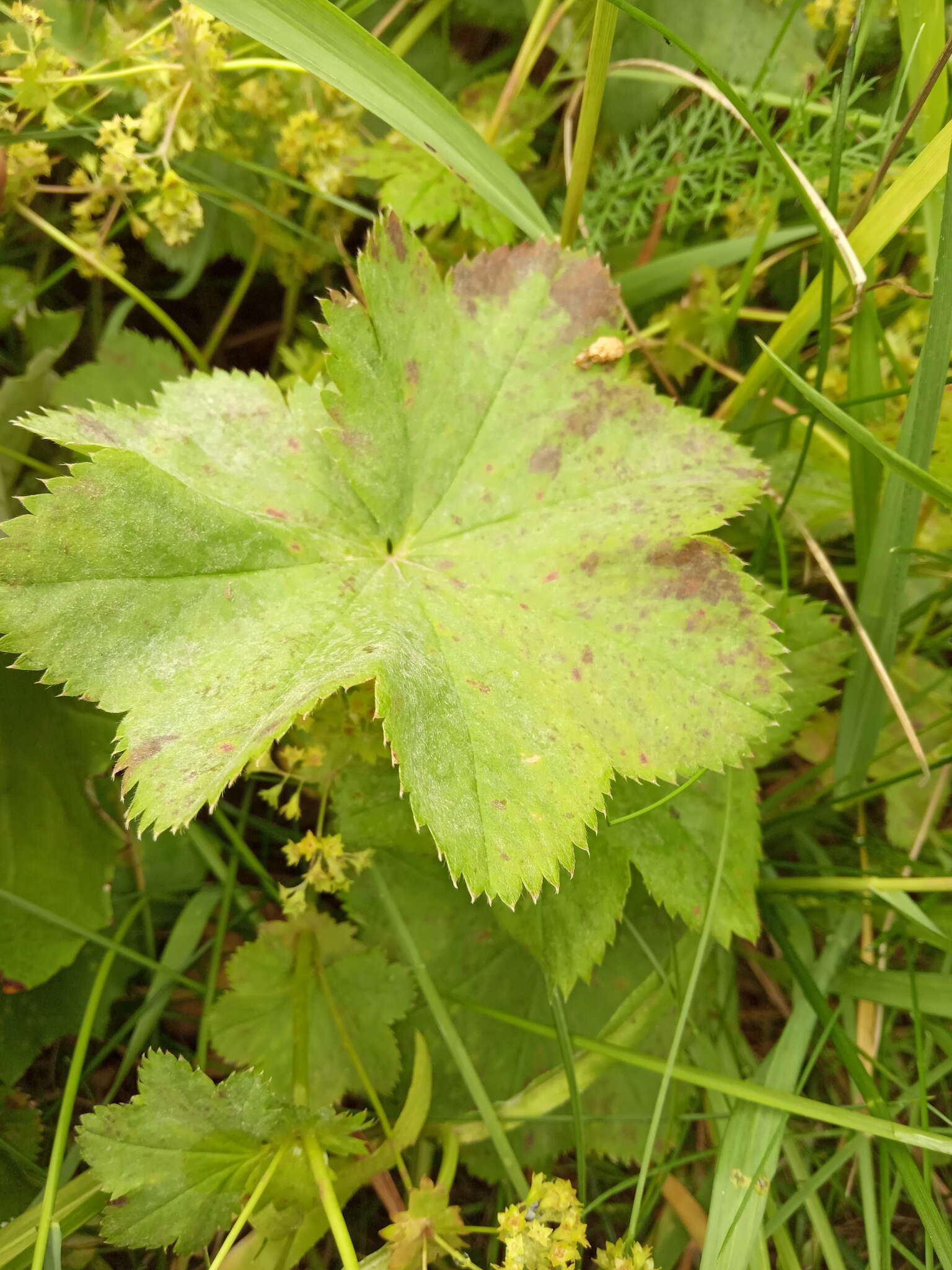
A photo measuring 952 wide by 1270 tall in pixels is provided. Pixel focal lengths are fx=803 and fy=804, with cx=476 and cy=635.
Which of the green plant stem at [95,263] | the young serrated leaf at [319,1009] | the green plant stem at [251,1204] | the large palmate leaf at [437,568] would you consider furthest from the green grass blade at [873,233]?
the green plant stem at [251,1204]

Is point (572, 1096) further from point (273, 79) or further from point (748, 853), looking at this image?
point (273, 79)

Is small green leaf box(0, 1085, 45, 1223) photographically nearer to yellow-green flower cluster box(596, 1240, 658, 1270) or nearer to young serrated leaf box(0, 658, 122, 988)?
young serrated leaf box(0, 658, 122, 988)

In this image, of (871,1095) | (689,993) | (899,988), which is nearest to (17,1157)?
(689,993)

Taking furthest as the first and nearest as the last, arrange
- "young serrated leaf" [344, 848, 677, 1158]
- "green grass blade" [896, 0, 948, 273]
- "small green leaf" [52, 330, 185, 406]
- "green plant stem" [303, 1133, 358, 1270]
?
"small green leaf" [52, 330, 185, 406], "young serrated leaf" [344, 848, 677, 1158], "green grass blade" [896, 0, 948, 273], "green plant stem" [303, 1133, 358, 1270]

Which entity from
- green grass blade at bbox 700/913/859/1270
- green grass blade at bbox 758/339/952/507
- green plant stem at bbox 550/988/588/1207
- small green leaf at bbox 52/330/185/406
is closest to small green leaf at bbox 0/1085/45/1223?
green plant stem at bbox 550/988/588/1207

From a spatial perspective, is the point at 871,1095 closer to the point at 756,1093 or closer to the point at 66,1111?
the point at 756,1093

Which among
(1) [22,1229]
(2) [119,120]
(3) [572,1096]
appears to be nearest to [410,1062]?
(3) [572,1096]
